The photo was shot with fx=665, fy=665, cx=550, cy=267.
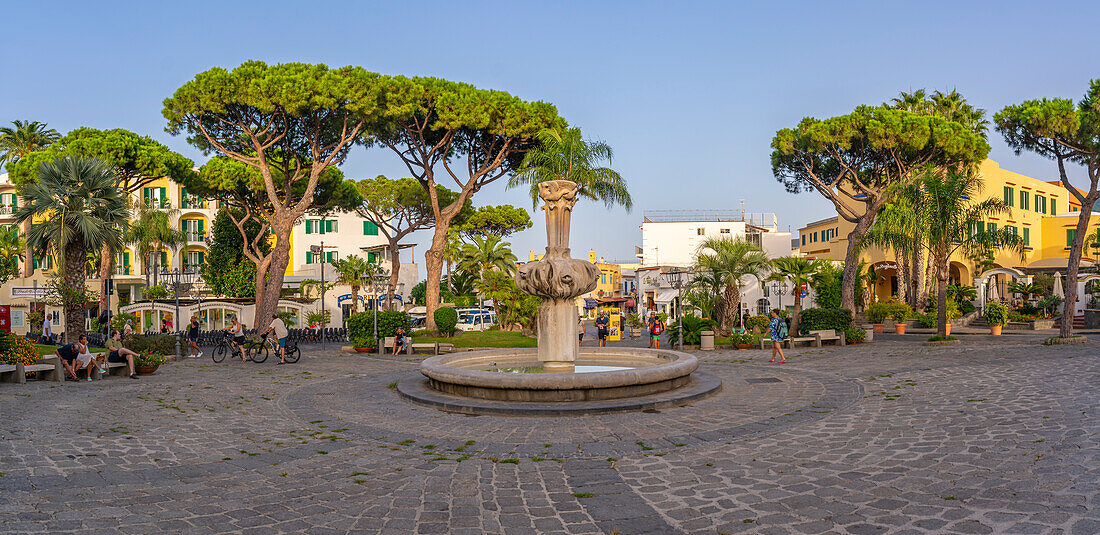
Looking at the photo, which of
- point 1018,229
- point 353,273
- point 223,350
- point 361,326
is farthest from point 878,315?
point 353,273

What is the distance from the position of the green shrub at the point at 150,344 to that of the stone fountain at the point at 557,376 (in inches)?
345

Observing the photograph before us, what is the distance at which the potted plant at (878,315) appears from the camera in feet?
105

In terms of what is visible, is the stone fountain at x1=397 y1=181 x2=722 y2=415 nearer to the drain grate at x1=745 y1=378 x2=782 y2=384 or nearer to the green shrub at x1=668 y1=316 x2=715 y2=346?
the drain grate at x1=745 y1=378 x2=782 y2=384

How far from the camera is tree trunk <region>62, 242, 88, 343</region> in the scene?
20.1 meters

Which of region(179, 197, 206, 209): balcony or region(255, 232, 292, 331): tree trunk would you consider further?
region(179, 197, 206, 209): balcony

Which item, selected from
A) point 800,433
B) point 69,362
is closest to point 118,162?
point 69,362

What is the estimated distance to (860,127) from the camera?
31.9 m

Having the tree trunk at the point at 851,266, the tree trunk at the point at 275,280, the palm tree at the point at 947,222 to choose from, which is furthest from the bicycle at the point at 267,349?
the tree trunk at the point at 851,266

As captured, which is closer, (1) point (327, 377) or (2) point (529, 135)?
(1) point (327, 377)

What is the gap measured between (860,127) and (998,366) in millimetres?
20759

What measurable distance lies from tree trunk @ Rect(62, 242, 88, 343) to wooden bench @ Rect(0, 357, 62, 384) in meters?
7.74

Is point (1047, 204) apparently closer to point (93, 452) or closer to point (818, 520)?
point (818, 520)

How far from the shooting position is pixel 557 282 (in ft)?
36.2

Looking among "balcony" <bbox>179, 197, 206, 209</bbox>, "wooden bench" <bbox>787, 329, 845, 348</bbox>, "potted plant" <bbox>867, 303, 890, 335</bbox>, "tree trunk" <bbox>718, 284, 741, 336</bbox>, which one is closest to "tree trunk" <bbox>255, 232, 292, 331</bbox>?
"tree trunk" <bbox>718, 284, 741, 336</bbox>
